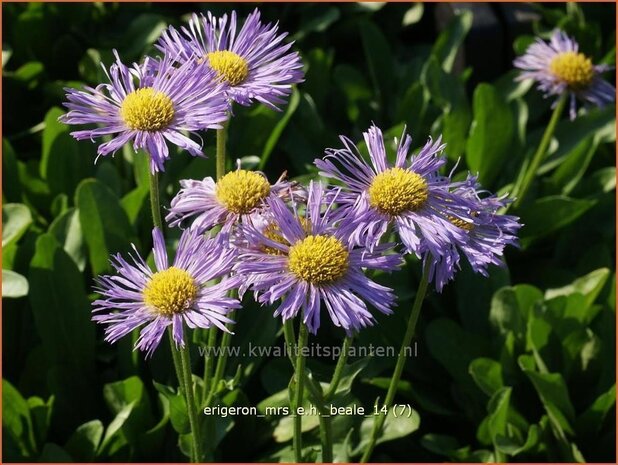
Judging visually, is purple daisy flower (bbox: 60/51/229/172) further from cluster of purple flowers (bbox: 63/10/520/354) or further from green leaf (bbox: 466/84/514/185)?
green leaf (bbox: 466/84/514/185)

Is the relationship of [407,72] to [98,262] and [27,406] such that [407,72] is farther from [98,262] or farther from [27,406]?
[27,406]

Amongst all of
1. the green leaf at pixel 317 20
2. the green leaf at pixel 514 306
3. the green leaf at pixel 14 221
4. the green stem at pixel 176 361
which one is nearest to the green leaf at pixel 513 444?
the green leaf at pixel 514 306

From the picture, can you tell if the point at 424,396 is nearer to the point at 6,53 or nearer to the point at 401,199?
the point at 401,199

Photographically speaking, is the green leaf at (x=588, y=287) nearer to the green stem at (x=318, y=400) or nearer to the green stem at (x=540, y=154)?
the green stem at (x=540, y=154)

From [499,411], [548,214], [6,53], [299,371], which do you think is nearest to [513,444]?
[499,411]

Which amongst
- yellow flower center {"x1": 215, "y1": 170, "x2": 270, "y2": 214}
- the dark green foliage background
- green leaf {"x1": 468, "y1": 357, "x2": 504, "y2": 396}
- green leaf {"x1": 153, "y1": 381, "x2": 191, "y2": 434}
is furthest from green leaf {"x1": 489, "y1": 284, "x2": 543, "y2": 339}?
yellow flower center {"x1": 215, "y1": 170, "x2": 270, "y2": 214}

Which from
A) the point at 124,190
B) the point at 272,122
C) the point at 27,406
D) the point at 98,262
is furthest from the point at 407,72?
the point at 27,406
